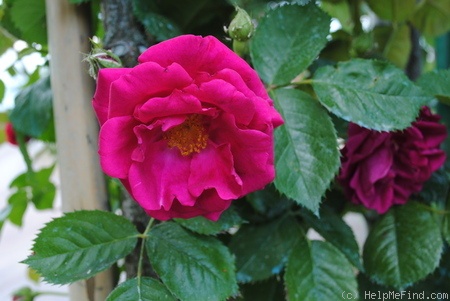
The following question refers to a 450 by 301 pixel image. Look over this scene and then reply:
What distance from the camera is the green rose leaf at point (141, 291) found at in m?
0.35

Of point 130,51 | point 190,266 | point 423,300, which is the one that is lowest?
point 423,300

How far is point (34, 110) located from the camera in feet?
1.70

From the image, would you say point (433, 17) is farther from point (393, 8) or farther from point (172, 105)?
point (172, 105)

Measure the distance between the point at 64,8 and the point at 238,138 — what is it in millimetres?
234

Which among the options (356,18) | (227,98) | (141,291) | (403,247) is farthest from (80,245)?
(356,18)

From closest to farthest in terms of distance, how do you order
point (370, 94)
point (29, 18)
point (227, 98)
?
point (227, 98) → point (370, 94) → point (29, 18)

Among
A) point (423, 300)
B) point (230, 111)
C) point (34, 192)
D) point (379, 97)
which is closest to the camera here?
point (230, 111)

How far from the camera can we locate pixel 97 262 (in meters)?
0.35

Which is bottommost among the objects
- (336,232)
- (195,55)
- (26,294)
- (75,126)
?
(26,294)

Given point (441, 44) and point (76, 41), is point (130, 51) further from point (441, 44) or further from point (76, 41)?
point (441, 44)

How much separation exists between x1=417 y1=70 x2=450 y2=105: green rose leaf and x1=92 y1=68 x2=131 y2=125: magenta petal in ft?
0.87

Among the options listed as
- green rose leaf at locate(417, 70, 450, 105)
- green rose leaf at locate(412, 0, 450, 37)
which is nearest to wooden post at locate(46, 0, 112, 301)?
green rose leaf at locate(417, 70, 450, 105)

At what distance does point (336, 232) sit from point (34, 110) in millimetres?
326

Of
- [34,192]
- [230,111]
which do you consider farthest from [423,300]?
[34,192]
